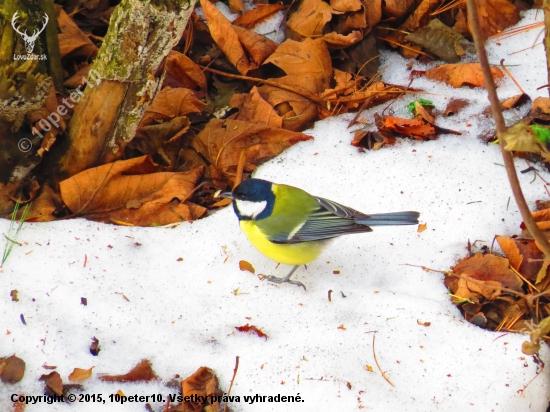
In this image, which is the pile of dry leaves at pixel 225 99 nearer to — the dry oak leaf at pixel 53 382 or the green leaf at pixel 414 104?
the green leaf at pixel 414 104

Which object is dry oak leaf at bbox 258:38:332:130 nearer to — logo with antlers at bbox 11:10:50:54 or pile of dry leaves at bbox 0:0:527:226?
pile of dry leaves at bbox 0:0:527:226

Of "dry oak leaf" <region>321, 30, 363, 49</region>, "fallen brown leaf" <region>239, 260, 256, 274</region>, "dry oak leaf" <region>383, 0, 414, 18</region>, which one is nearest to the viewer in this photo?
"fallen brown leaf" <region>239, 260, 256, 274</region>

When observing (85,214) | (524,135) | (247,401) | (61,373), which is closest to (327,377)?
(247,401)

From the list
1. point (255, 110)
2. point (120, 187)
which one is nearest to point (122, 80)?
point (120, 187)

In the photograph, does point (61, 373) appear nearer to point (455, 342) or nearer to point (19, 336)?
point (19, 336)

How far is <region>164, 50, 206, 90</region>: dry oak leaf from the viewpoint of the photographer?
3934mm

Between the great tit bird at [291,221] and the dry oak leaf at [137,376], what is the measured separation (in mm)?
799

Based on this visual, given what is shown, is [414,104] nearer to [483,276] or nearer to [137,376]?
[483,276]

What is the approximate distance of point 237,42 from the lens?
4004 millimetres

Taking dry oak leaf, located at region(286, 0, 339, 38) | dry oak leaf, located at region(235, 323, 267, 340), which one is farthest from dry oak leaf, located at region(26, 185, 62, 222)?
dry oak leaf, located at region(286, 0, 339, 38)

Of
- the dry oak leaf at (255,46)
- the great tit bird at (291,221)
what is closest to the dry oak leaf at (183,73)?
the dry oak leaf at (255,46)

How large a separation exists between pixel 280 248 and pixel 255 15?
6.21 ft

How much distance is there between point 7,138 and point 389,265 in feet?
6.86

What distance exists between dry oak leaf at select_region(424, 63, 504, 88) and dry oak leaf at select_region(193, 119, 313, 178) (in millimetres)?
965
